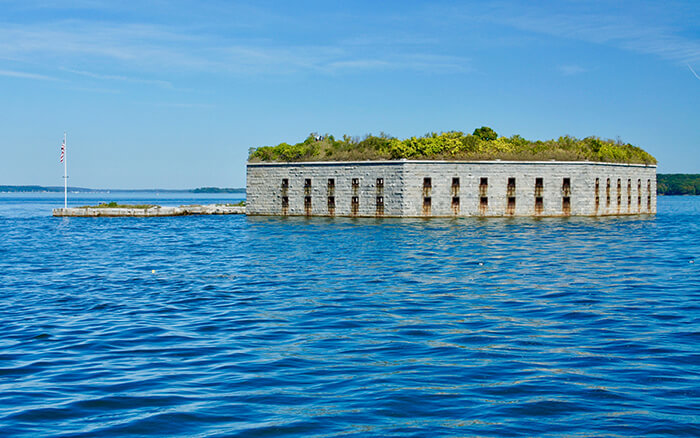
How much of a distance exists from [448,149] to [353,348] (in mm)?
50533

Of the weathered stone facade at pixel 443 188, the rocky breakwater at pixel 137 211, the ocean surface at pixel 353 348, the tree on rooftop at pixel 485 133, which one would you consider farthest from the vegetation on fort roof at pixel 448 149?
the ocean surface at pixel 353 348

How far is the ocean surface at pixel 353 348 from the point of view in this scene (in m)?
8.30

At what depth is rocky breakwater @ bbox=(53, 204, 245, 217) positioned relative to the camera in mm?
70000

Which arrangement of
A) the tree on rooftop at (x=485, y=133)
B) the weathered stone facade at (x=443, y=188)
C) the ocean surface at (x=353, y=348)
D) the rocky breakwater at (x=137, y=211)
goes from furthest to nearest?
the tree on rooftop at (x=485, y=133), the rocky breakwater at (x=137, y=211), the weathered stone facade at (x=443, y=188), the ocean surface at (x=353, y=348)

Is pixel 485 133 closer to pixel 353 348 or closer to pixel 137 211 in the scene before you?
pixel 137 211

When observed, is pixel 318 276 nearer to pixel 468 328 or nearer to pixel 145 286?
pixel 145 286

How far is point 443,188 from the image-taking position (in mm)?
58688

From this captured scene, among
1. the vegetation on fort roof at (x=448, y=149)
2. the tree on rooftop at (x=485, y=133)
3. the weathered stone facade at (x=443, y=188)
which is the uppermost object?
the tree on rooftop at (x=485, y=133)

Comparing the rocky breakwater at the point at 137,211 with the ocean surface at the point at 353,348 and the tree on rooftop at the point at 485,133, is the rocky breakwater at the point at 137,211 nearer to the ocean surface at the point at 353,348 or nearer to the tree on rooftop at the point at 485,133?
the tree on rooftop at the point at 485,133

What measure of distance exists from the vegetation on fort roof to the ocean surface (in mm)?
34880

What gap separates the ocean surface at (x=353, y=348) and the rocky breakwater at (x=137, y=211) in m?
45.2

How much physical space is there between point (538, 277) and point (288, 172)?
46.3 meters

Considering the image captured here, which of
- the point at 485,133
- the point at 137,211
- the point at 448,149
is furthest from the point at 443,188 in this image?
the point at 137,211

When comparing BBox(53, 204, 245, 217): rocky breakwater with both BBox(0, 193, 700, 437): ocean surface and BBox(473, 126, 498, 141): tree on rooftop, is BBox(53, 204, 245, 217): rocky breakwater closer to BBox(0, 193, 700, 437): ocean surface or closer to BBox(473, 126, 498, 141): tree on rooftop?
BBox(473, 126, 498, 141): tree on rooftop
